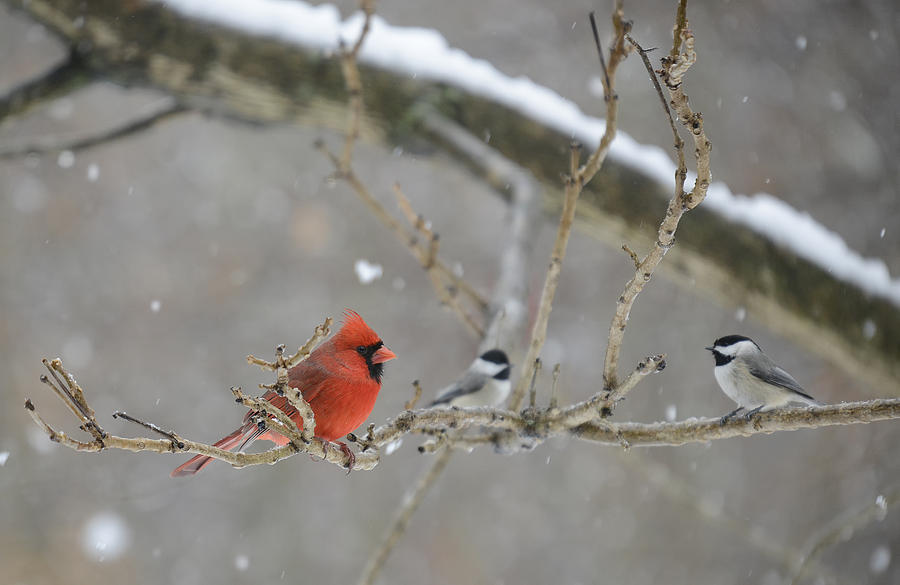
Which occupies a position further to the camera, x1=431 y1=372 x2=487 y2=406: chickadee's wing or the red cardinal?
x1=431 y1=372 x2=487 y2=406: chickadee's wing

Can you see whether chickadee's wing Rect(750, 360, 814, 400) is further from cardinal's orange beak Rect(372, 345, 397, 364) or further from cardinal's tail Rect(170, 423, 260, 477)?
cardinal's tail Rect(170, 423, 260, 477)

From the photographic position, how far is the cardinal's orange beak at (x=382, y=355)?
183 centimetres

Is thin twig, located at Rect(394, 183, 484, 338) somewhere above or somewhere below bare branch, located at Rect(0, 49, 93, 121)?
above

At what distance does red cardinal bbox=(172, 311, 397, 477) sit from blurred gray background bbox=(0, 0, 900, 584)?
13.1 feet

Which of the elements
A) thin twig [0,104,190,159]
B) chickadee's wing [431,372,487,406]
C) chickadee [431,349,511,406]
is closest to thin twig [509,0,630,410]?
chickadee [431,349,511,406]

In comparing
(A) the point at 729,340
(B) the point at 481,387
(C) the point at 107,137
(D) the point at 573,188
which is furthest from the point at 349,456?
(C) the point at 107,137

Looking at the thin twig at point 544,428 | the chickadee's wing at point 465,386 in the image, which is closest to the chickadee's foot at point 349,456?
the thin twig at point 544,428

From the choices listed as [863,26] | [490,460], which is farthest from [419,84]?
[490,460]

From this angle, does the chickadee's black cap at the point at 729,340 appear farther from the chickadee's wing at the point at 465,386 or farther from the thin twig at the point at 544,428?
the chickadee's wing at the point at 465,386

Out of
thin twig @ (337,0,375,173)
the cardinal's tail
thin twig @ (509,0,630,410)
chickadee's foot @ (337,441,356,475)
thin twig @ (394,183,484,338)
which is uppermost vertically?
thin twig @ (337,0,375,173)

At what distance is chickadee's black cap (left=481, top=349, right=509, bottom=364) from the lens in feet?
8.63

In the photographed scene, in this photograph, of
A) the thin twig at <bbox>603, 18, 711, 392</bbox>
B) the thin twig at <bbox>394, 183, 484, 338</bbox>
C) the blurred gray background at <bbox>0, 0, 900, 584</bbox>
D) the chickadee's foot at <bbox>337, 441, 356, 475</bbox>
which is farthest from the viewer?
the blurred gray background at <bbox>0, 0, 900, 584</bbox>

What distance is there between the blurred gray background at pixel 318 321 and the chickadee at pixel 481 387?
8.86 ft

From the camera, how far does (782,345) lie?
17.0 feet
